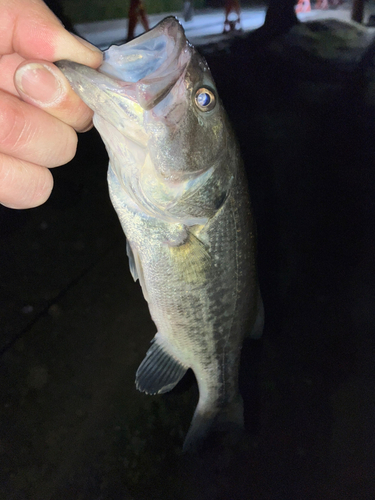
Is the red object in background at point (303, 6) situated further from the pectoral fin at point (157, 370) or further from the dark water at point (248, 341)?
the pectoral fin at point (157, 370)

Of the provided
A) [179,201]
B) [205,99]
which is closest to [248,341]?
[179,201]

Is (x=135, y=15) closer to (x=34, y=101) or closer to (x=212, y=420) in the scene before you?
(x=34, y=101)

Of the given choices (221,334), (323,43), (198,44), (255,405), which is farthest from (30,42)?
(255,405)

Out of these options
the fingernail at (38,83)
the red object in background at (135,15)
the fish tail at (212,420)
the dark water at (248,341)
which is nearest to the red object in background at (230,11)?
the dark water at (248,341)

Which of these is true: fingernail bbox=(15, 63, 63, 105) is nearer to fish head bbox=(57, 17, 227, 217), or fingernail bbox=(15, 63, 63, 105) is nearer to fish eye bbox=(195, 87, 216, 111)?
fish head bbox=(57, 17, 227, 217)

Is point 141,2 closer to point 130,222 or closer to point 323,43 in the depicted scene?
point 323,43
